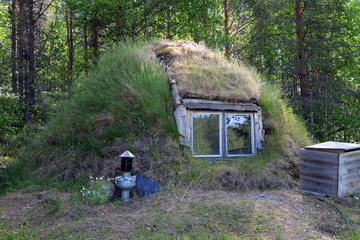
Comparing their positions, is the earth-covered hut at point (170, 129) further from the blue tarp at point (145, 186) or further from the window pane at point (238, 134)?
the blue tarp at point (145, 186)

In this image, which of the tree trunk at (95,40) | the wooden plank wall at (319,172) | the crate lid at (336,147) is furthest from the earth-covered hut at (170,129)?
the tree trunk at (95,40)

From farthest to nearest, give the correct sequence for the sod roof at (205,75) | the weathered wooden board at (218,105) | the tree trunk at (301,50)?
the tree trunk at (301,50) < the sod roof at (205,75) < the weathered wooden board at (218,105)

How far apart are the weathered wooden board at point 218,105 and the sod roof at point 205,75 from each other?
4.3 inches

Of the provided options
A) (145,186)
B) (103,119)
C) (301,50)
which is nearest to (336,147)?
(145,186)

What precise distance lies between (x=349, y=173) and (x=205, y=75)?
12.8 ft

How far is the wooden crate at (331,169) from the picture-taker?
5766 millimetres

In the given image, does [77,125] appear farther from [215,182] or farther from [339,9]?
[339,9]

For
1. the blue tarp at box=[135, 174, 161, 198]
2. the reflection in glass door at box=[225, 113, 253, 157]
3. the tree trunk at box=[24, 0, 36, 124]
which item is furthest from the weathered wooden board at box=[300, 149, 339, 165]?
the tree trunk at box=[24, 0, 36, 124]

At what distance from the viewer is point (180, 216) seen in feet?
15.4

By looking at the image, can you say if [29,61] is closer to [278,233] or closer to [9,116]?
[9,116]

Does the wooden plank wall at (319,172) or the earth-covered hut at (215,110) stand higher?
the earth-covered hut at (215,110)

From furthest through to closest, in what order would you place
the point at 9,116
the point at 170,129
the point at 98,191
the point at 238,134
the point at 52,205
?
the point at 9,116 < the point at 238,134 < the point at 170,129 < the point at 98,191 < the point at 52,205

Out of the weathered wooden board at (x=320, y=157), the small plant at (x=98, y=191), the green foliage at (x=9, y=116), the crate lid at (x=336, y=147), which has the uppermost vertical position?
the green foliage at (x=9, y=116)

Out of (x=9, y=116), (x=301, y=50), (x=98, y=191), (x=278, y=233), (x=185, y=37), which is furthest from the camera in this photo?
(x=185, y=37)
